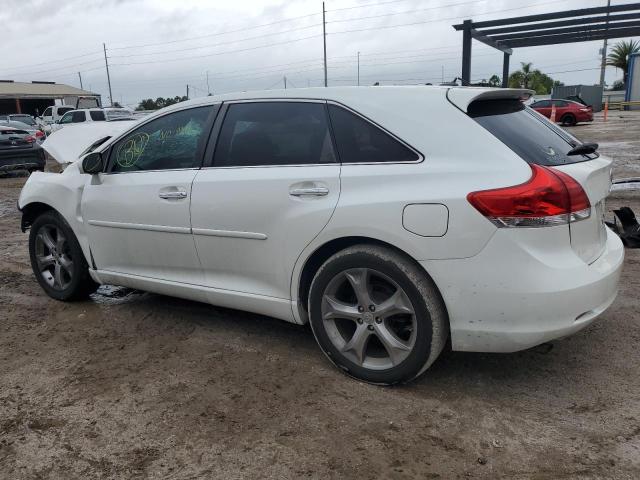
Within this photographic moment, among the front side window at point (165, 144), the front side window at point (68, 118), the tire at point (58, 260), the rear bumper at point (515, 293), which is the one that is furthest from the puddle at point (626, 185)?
the front side window at point (68, 118)

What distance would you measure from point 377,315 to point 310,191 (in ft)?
2.56

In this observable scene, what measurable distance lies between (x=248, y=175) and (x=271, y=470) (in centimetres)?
171

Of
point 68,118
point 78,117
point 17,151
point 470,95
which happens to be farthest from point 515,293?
point 68,118

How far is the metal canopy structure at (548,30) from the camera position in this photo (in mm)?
14555

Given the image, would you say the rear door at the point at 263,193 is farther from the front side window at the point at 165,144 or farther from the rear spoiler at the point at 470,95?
the rear spoiler at the point at 470,95

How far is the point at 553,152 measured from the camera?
3039 mm

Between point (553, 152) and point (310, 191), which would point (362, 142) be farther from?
point (553, 152)

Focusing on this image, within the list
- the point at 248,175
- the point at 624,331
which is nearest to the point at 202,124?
the point at 248,175

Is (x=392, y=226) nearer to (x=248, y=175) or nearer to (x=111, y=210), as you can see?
(x=248, y=175)

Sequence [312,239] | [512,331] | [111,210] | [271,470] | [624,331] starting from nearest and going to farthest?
[271,470] < [512,331] < [312,239] < [624,331] < [111,210]

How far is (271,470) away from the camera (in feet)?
8.14

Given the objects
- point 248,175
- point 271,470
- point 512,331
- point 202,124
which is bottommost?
point 271,470

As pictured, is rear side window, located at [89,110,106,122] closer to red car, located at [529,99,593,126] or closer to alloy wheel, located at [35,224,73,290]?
alloy wheel, located at [35,224,73,290]

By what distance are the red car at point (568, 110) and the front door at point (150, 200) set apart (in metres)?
25.4
